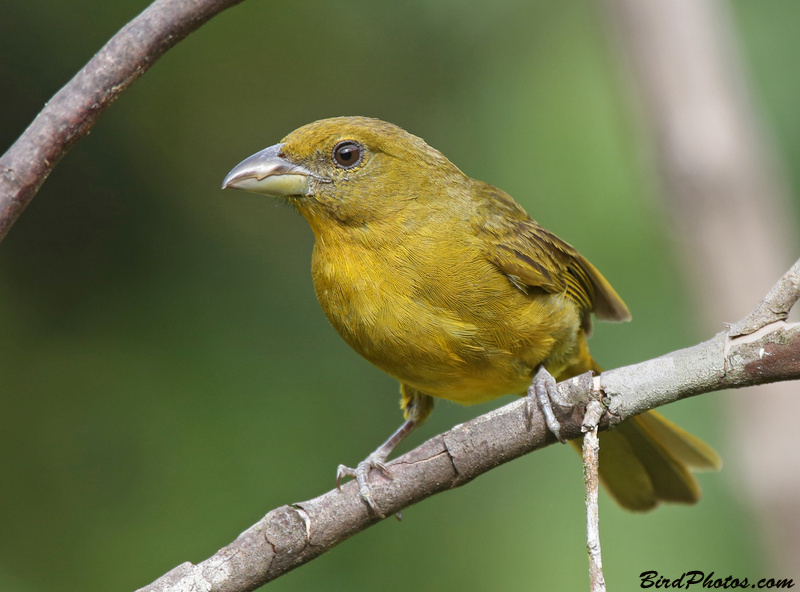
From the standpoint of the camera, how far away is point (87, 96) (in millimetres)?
2129

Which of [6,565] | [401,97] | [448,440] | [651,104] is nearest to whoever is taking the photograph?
[448,440]

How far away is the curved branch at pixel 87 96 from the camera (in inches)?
82.7

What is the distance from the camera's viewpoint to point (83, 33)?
4.79m

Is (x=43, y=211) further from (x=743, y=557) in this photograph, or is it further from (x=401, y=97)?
(x=743, y=557)

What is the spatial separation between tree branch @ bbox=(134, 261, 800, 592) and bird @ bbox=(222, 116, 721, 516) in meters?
0.14

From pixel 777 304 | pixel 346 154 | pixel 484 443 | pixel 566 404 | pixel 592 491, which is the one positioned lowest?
pixel 592 491

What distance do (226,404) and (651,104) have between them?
286 centimetres

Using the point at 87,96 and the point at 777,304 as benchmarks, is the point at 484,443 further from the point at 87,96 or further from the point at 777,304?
the point at 87,96

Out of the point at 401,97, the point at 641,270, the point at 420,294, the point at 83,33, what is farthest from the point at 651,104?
the point at 83,33

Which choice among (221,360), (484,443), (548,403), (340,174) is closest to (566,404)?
(548,403)

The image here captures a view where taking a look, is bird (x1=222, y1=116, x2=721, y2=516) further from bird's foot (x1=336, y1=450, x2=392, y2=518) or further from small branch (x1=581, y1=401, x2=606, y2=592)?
small branch (x1=581, y1=401, x2=606, y2=592)

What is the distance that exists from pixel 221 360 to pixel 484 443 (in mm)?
2620

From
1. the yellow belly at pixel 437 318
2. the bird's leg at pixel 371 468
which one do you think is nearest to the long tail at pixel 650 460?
the yellow belly at pixel 437 318

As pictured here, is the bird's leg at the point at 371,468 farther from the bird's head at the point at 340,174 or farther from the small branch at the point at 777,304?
the small branch at the point at 777,304
